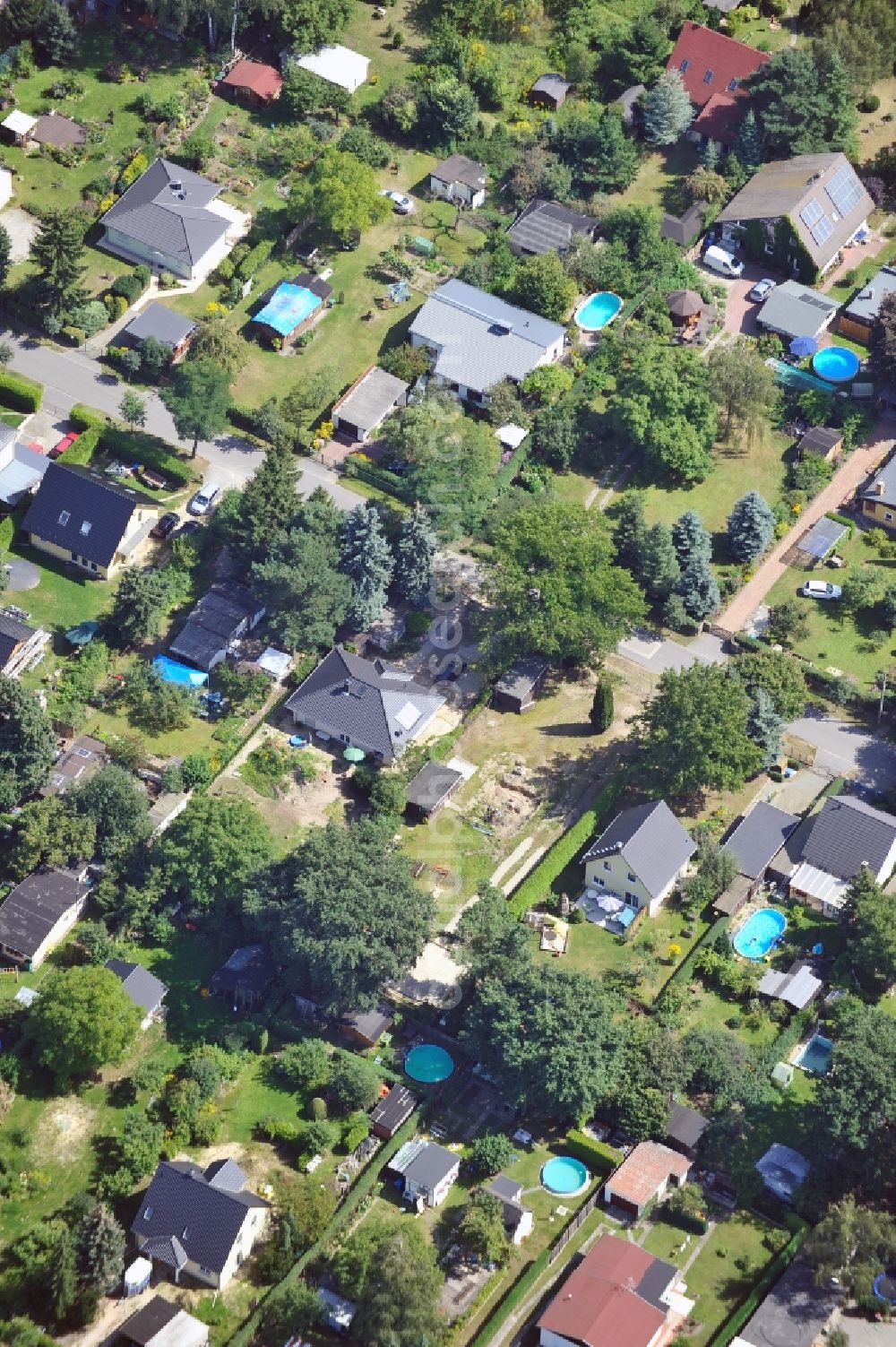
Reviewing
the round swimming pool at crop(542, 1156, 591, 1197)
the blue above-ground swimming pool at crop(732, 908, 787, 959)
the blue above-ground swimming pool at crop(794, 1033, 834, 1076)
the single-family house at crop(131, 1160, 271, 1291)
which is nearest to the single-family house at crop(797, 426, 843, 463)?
the blue above-ground swimming pool at crop(732, 908, 787, 959)

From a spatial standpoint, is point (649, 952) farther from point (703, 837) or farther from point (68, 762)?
point (68, 762)

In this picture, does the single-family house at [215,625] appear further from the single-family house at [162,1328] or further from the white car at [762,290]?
the white car at [762,290]

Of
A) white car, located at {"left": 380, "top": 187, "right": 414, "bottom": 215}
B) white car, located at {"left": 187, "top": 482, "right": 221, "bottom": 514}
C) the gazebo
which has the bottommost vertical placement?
white car, located at {"left": 187, "top": 482, "right": 221, "bottom": 514}

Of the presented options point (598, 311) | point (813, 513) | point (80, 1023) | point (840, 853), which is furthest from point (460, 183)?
point (80, 1023)

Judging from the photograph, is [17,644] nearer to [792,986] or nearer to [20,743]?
[20,743]

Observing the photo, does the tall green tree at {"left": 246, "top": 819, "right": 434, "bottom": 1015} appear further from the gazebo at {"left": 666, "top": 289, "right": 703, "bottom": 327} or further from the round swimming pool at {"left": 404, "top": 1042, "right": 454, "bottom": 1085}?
the gazebo at {"left": 666, "top": 289, "right": 703, "bottom": 327}
